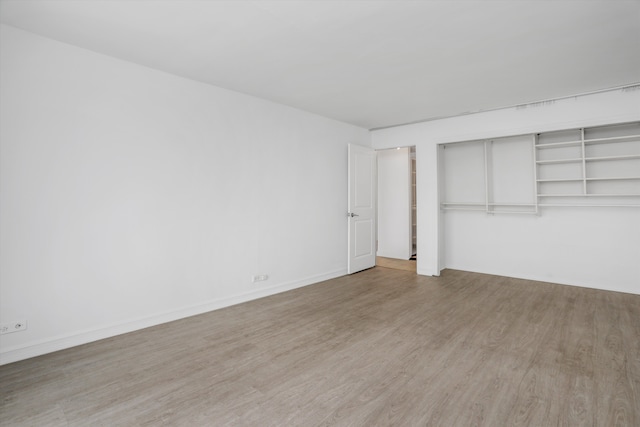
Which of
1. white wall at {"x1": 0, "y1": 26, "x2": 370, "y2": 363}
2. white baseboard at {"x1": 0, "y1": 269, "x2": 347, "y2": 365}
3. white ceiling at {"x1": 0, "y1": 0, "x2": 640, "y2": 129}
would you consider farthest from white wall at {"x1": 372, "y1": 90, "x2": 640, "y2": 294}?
white baseboard at {"x1": 0, "y1": 269, "x2": 347, "y2": 365}

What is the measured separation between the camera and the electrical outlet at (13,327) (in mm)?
2368

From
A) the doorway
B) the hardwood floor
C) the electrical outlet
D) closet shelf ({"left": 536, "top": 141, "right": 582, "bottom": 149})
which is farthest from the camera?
the doorway

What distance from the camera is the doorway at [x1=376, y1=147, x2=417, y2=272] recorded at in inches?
264

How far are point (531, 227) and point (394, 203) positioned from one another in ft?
8.94

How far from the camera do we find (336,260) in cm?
523

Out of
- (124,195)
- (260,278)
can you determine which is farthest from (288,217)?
(124,195)

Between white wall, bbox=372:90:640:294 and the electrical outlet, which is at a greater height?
white wall, bbox=372:90:640:294

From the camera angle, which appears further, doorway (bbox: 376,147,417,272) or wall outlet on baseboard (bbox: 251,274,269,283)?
doorway (bbox: 376,147,417,272)

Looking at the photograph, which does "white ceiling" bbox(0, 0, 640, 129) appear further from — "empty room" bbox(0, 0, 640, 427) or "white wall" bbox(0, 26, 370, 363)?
"white wall" bbox(0, 26, 370, 363)

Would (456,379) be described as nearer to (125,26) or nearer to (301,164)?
(301,164)

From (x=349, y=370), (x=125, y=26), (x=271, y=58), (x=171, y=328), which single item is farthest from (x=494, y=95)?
(x=171, y=328)

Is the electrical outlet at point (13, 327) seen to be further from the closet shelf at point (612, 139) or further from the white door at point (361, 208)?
the closet shelf at point (612, 139)

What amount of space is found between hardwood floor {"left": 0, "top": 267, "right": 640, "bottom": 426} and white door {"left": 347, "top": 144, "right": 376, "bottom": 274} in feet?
6.21

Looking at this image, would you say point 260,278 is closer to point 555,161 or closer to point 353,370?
point 353,370
